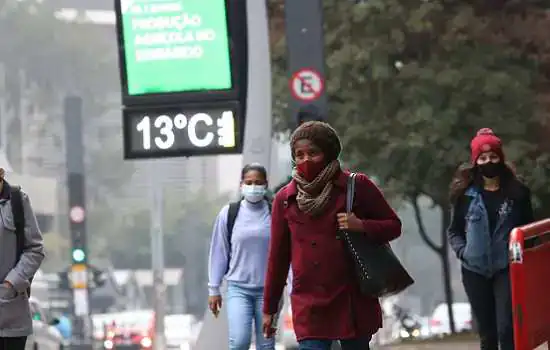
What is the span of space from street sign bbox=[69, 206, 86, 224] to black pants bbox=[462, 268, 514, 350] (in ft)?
87.6

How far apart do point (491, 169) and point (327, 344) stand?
315cm

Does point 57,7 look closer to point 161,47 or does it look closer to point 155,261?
point 155,261

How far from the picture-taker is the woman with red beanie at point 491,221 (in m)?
10.0

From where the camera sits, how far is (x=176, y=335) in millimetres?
49594

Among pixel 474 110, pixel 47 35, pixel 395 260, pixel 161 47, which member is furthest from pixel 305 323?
pixel 47 35

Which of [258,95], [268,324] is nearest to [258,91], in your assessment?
[258,95]

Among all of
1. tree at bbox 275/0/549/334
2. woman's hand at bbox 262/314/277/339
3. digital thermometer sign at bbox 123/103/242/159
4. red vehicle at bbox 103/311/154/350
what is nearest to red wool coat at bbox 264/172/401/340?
woman's hand at bbox 262/314/277/339

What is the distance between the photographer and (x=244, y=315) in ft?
35.1

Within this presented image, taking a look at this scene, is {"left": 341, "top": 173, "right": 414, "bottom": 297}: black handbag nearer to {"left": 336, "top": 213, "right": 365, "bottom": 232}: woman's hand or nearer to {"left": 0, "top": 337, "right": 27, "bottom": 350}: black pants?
{"left": 336, "top": 213, "right": 365, "bottom": 232}: woman's hand

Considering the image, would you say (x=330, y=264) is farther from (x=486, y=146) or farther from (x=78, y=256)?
(x=78, y=256)

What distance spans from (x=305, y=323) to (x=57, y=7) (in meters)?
71.7

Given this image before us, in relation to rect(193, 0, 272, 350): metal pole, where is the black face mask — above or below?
below

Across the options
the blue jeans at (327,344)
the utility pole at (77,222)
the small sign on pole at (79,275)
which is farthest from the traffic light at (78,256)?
the blue jeans at (327,344)

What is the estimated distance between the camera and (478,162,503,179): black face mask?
9.98 metres
